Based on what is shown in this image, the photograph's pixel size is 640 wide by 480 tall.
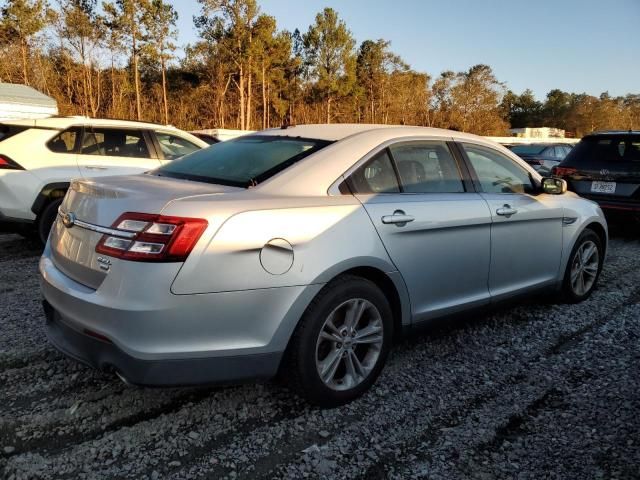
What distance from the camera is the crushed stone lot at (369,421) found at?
239 cm

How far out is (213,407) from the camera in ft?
9.38

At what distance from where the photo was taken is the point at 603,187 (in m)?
7.37

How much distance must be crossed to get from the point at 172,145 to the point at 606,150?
6134 millimetres

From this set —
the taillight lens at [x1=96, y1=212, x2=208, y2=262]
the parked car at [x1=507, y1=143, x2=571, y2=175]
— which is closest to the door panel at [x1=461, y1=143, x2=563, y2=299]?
the taillight lens at [x1=96, y1=212, x2=208, y2=262]

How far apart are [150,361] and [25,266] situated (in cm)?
415

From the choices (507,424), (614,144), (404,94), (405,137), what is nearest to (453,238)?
(405,137)

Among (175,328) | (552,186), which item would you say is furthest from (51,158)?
(552,186)

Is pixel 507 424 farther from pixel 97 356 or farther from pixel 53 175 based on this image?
pixel 53 175

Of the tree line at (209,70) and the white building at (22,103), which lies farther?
the tree line at (209,70)

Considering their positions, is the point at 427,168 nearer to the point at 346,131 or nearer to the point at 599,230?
the point at 346,131

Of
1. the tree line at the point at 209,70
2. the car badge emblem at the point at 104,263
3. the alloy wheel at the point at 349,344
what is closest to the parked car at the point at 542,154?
the alloy wheel at the point at 349,344

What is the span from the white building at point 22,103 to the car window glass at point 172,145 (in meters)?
3.84

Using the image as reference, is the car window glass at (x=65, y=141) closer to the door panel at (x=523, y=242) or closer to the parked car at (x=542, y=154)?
the door panel at (x=523, y=242)

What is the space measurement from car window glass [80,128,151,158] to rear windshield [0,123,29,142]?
692mm
